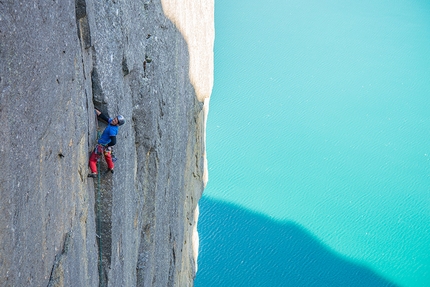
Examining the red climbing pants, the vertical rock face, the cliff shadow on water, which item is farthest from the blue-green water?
the red climbing pants

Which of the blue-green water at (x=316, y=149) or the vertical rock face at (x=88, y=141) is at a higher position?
the vertical rock face at (x=88, y=141)

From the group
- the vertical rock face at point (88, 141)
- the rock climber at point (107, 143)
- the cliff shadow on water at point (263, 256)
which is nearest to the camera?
the vertical rock face at point (88, 141)

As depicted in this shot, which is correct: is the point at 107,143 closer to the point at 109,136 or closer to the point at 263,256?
the point at 109,136

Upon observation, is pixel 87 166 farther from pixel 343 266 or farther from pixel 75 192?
pixel 343 266

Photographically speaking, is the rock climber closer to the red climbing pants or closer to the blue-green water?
the red climbing pants

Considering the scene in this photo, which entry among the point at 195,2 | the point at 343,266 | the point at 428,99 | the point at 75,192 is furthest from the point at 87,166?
the point at 428,99

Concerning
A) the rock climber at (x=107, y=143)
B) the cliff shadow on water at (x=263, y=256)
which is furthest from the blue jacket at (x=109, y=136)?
the cliff shadow on water at (x=263, y=256)

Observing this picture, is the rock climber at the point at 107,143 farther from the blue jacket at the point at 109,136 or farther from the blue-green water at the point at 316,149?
the blue-green water at the point at 316,149
